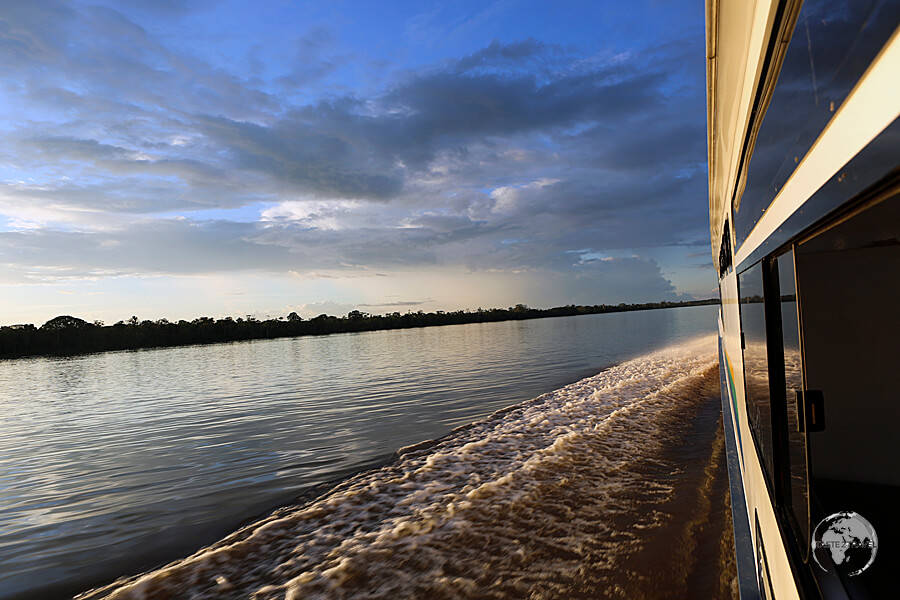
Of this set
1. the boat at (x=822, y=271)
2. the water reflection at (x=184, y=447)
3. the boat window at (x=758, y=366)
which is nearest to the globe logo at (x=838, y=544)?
the boat at (x=822, y=271)

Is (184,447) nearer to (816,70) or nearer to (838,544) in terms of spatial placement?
(838,544)

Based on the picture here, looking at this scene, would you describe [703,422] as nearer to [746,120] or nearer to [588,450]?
[588,450]

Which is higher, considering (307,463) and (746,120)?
(746,120)

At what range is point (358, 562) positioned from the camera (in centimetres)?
397

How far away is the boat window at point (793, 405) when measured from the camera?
1303mm

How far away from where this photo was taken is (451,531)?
14.6 feet

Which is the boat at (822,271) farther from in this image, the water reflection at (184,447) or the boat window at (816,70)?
the water reflection at (184,447)

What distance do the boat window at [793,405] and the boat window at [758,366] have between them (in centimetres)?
15

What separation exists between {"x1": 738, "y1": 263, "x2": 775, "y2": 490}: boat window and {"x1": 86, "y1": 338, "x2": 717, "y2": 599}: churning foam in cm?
201

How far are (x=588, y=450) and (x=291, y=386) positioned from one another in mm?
12367

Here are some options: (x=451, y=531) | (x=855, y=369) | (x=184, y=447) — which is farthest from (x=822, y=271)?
(x=184, y=447)

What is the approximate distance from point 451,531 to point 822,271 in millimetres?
3919

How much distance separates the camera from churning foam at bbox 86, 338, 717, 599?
144 inches

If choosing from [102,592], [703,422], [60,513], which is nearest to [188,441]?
[60,513]
